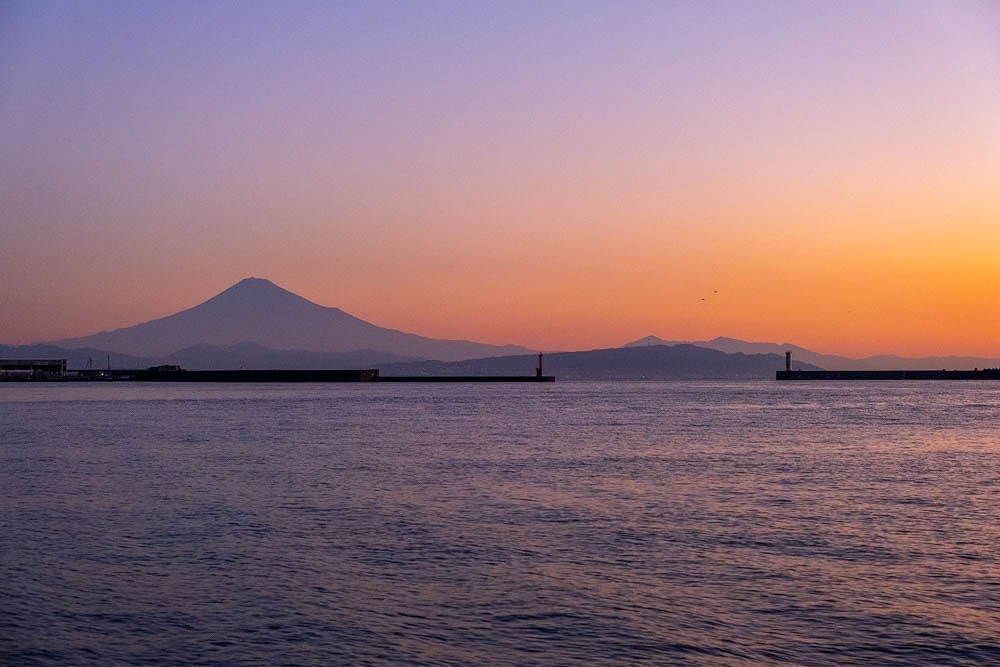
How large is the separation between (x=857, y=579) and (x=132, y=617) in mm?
9710

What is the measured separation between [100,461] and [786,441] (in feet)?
85.8

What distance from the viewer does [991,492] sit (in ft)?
75.7

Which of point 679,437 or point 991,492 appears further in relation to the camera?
point 679,437

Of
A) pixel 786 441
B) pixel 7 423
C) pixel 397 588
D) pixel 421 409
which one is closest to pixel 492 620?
pixel 397 588

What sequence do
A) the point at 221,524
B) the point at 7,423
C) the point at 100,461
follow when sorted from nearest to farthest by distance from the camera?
the point at 221,524 → the point at 100,461 → the point at 7,423

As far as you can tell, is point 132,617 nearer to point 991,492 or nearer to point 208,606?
point 208,606

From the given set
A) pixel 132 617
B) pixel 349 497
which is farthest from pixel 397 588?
pixel 349 497

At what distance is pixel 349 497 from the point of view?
73.1 ft

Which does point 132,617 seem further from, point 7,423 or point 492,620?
point 7,423

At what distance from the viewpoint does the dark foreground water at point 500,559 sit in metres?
11.0

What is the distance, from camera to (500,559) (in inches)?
595

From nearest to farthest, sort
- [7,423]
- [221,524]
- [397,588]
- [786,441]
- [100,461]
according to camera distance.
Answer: [397,588]
[221,524]
[100,461]
[786,441]
[7,423]

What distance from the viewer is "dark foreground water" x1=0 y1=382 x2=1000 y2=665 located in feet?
36.1

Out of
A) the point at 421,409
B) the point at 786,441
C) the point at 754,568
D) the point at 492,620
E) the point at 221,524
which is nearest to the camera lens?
the point at 492,620
